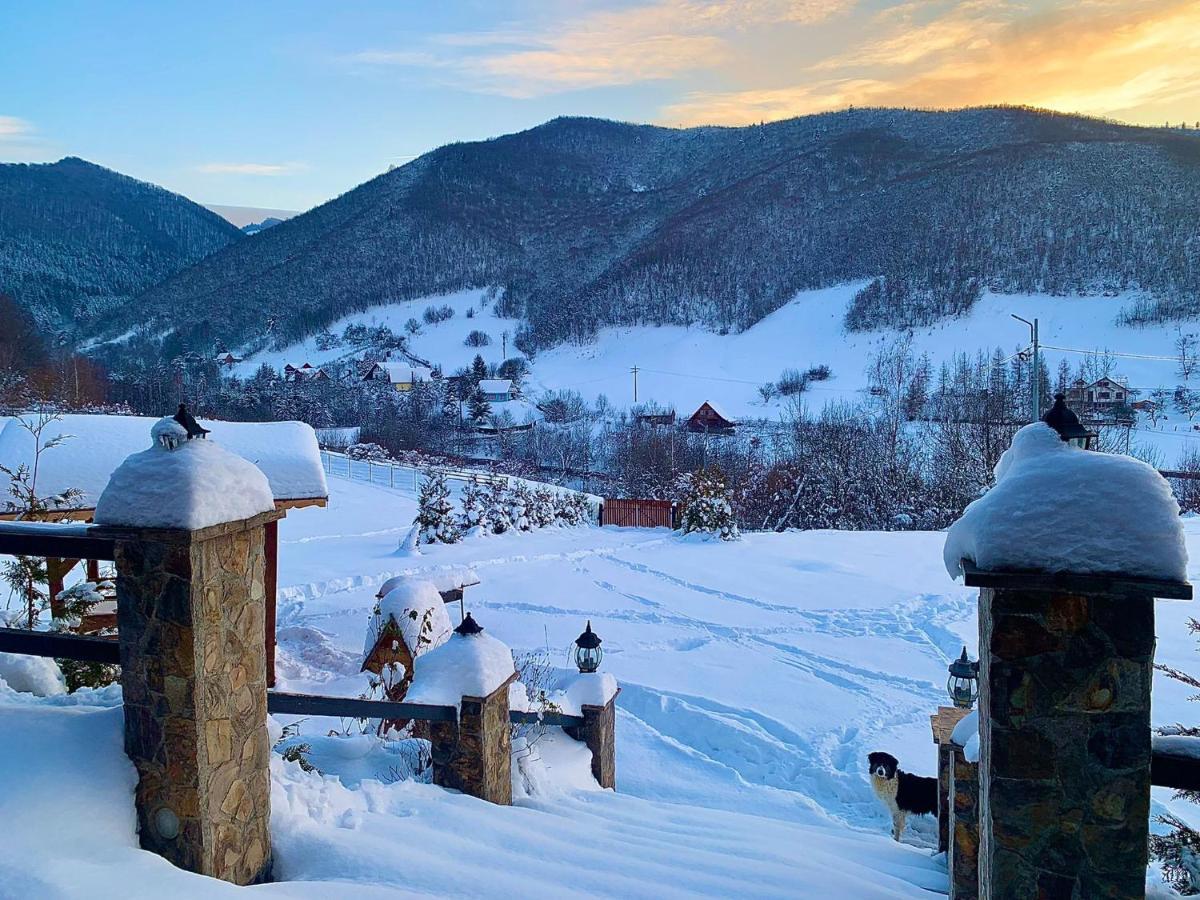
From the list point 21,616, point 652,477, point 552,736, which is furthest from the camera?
point 652,477

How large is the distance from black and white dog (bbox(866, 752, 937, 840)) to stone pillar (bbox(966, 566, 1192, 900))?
10.5ft

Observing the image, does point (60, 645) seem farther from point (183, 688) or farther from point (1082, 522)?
point (1082, 522)

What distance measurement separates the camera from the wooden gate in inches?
757

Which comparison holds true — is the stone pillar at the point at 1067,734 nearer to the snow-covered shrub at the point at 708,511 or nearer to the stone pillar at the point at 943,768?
the stone pillar at the point at 943,768

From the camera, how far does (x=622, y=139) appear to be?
14462cm

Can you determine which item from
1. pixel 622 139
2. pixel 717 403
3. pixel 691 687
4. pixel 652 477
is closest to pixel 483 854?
pixel 691 687

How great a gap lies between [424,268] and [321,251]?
17.1 metres

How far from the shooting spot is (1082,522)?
5.87ft

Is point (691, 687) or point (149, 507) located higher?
point (149, 507)

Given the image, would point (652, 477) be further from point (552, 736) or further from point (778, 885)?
point (778, 885)

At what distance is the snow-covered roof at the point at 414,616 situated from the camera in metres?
5.80

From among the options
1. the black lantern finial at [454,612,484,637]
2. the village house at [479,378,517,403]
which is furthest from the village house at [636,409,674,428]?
the black lantern finial at [454,612,484,637]

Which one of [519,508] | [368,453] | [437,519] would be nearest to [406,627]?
[437,519]

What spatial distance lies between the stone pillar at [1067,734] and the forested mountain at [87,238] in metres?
96.9
